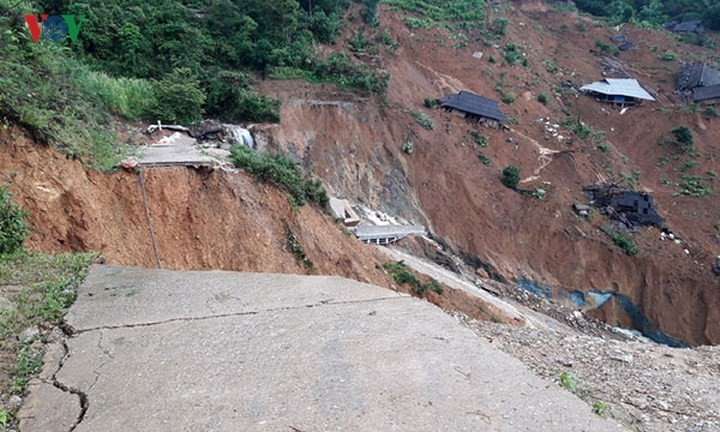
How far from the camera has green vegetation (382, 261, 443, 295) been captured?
13008mm

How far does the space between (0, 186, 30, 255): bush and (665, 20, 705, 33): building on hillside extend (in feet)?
159

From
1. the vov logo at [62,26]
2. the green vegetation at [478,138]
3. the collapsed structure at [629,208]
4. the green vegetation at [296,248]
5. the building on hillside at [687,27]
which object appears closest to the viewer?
the green vegetation at [296,248]

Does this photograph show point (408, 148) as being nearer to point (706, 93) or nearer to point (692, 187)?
point (692, 187)

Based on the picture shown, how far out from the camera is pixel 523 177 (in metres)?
23.3

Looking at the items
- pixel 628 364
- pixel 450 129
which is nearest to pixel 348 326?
pixel 628 364

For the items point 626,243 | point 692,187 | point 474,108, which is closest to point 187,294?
point 626,243

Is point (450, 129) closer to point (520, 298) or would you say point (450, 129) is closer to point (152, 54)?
point (520, 298)

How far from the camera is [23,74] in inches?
328

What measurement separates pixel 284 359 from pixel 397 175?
17943 mm

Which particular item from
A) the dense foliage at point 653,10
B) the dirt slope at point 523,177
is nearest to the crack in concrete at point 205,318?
the dirt slope at point 523,177

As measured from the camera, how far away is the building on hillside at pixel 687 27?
38.0m

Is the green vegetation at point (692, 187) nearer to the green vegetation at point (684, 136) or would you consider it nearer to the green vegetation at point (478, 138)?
the green vegetation at point (684, 136)

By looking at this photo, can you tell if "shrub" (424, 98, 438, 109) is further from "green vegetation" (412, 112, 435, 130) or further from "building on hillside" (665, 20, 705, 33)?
"building on hillside" (665, 20, 705, 33)

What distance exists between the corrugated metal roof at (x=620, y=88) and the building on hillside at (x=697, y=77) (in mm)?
3077
